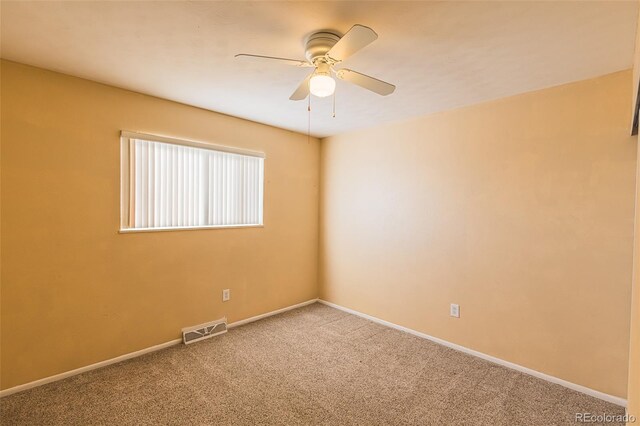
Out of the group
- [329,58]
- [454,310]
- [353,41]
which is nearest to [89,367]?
[329,58]

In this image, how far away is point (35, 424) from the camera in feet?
6.30

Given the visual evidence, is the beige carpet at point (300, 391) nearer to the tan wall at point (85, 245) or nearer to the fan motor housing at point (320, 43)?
the tan wall at point (85, 245)

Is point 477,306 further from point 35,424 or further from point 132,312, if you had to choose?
point 35,424

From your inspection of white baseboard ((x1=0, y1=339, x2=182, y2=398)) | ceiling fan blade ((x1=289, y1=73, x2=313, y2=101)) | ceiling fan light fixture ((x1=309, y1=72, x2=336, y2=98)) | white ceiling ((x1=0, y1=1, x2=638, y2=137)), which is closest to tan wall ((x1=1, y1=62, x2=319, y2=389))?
white baseboard ((x1=0, y1=339, x2=182, y2=398))

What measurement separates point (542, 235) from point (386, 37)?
6.68ft

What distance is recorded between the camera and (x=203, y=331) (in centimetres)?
318

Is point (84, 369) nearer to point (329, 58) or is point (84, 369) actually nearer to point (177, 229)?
point (177, 229)

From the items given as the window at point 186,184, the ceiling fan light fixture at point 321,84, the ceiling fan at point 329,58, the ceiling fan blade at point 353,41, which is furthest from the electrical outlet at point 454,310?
the ceiling fan blade at point 353,41

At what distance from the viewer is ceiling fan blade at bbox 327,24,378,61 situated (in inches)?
55.5

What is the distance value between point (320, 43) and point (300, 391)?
7.91 feet

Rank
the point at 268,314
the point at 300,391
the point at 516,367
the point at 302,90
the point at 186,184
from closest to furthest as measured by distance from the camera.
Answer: the point at 302,90 → the point at 300,391 → the point at 516,367 → the point at 186,184 → the point at 268,314

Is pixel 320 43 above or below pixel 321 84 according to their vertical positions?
above

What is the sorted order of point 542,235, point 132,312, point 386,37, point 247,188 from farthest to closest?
point 247,188 < point 132,312 < point 542,235 < point 386,37

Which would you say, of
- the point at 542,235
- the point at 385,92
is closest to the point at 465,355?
the point at 542,235
